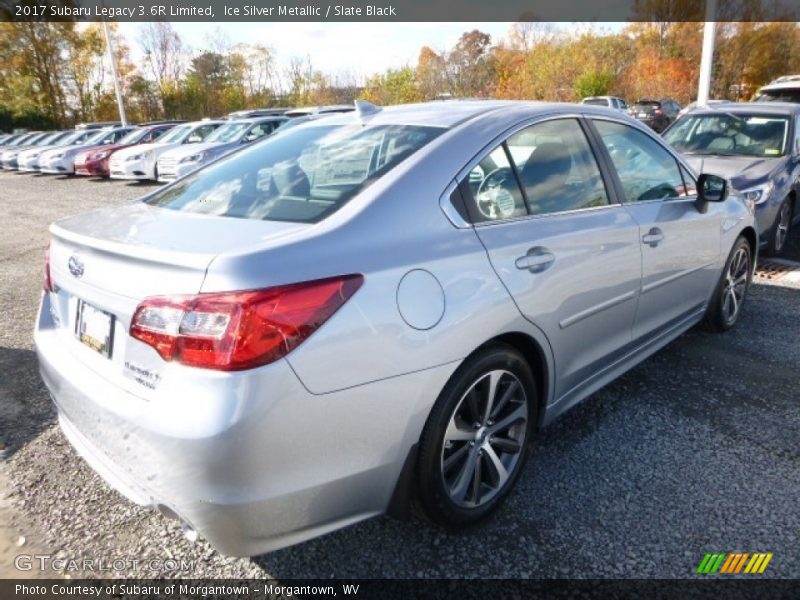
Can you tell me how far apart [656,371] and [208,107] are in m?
44.1

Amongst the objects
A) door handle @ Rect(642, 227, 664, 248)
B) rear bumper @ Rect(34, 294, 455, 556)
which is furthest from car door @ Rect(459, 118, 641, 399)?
rear bumper @ Rect(34, 294, 455, 556)

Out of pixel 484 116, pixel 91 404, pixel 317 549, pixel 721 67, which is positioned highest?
pixel 721 67

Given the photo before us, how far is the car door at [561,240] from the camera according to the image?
2.39 metres

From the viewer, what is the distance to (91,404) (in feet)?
6.62

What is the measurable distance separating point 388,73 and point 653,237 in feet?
110

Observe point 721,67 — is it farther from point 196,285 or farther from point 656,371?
point 196,285

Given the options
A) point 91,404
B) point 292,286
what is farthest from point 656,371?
point 91,404

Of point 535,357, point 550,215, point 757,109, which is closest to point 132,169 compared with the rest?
point 757,109

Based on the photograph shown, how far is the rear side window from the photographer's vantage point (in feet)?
7.96

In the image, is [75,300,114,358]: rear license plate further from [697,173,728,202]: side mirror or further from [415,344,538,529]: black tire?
[697,173,728,202]: side mirror

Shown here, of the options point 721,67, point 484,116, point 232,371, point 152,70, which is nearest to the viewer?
point 232,371

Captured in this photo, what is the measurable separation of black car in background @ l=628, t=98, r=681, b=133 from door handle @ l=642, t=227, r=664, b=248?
22.6 m

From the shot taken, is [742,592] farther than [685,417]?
No

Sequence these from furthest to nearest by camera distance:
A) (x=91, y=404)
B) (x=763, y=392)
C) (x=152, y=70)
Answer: (x=152, y=70)
(x=763, y=392)
(x=91, y=404)
